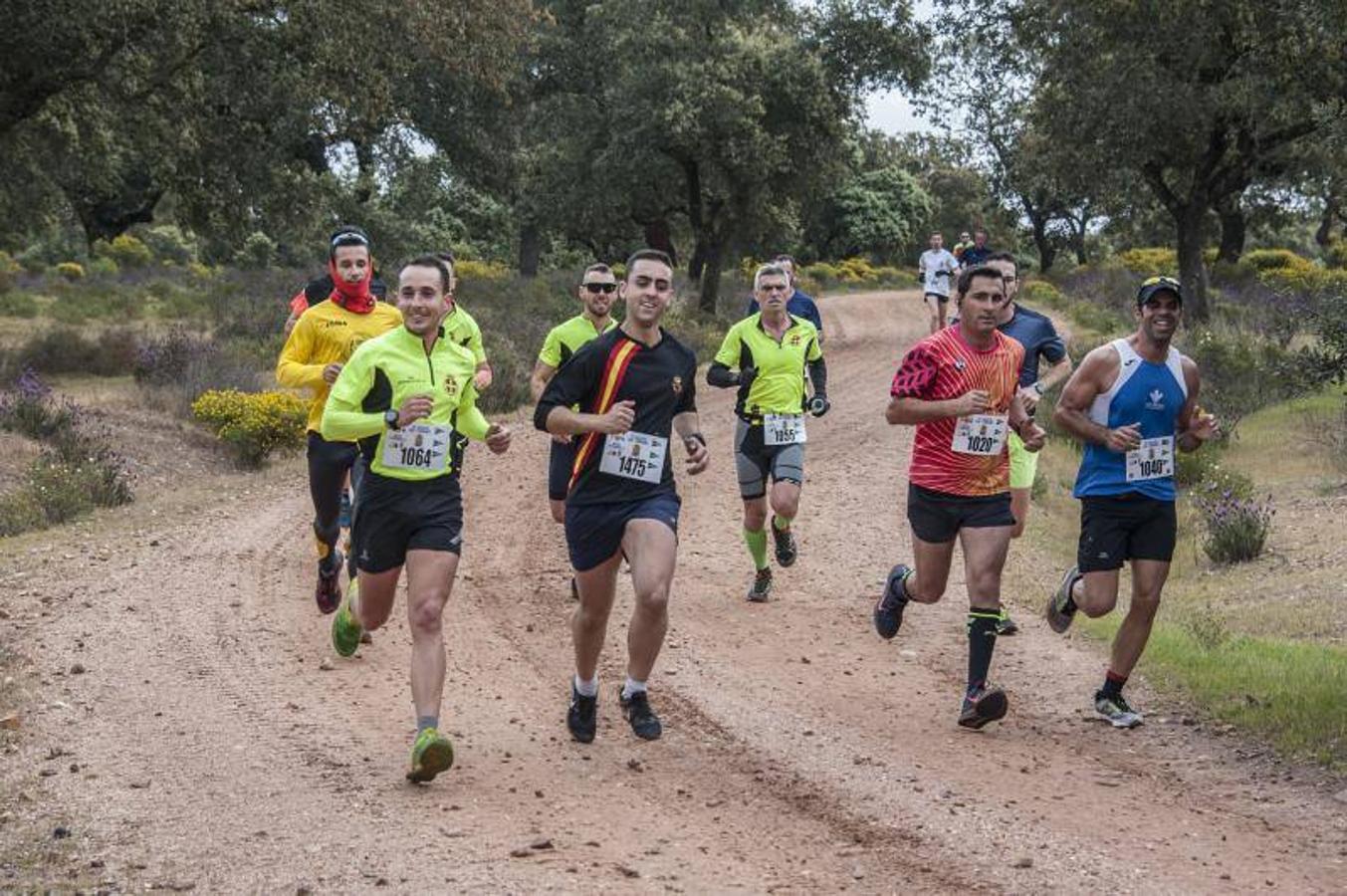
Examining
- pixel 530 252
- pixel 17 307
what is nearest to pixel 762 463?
pixel 17 307

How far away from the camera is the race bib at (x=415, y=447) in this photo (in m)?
7.27

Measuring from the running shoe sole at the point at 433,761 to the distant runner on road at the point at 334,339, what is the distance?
10.5ft

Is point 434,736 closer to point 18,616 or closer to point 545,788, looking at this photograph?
point 545,788

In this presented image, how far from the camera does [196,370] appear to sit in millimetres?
20656

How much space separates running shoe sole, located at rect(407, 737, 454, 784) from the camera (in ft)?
21.9

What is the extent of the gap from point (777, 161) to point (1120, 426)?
2382cm

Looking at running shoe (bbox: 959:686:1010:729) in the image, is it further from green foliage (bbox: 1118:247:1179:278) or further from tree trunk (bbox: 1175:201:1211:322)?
green foliage (bbox: 1118:247:1179:278)

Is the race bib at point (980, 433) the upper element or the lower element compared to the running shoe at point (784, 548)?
upper

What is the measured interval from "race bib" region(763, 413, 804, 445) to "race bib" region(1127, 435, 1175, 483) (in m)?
3.56

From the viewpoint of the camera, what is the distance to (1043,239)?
60625mm

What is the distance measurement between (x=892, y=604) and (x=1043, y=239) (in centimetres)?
5373

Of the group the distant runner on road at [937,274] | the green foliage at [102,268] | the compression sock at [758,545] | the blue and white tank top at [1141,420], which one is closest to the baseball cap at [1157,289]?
the blue and white tank top at [1141,420]

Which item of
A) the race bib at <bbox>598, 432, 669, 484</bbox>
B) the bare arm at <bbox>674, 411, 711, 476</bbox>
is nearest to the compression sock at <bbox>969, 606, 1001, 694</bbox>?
the bare arm at <bbox>674, 411, 711, 476</bbox>

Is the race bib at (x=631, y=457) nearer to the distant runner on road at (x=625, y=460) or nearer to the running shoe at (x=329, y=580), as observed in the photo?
the distant runner on road at (x=625, y=460)
